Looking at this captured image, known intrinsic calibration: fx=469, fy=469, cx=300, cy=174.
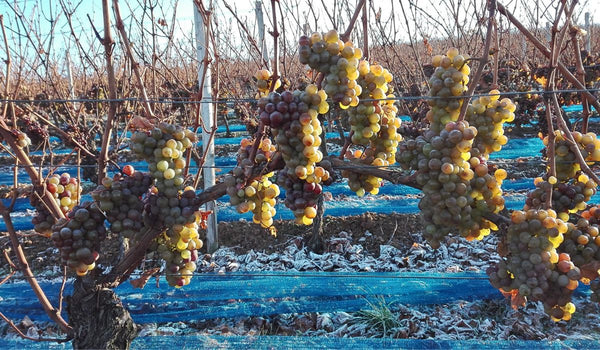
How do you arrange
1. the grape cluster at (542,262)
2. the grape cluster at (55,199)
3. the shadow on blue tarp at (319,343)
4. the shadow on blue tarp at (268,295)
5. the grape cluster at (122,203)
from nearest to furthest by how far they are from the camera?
the grape cluster at (542,262)
the grape cluster at (122,203)
the grape cluster at (55,199)
the shadow on blue tarp at (319,343)
the shadow on blue tarp at (268,295)

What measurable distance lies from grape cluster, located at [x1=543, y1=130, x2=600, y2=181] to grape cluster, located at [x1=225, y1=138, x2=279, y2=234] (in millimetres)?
850

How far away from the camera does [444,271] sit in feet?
11.9

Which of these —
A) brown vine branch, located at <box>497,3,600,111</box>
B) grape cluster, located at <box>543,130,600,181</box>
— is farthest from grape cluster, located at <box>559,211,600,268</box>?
brown vine branch, located at <box>497,3,600,111</box>

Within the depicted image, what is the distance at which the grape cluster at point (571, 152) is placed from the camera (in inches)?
54.3

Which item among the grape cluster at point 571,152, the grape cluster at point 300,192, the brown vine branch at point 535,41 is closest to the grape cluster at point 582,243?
the grape cluster at point 571,152

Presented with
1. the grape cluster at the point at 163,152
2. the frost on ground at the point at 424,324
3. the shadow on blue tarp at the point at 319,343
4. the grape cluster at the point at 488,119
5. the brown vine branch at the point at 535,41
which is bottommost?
the frost on ground at the point at 424,324

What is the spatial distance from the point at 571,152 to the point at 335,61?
2.48ft

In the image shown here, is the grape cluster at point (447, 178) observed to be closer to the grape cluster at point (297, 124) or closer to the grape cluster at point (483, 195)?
the grape cluster at point (483, 195)

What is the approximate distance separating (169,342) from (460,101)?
209cm

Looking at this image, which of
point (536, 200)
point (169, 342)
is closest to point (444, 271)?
point (169, 342)

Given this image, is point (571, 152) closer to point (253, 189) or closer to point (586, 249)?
point (586, 249)

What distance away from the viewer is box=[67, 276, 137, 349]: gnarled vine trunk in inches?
70.5

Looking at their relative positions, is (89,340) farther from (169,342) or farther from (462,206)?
(462,206)

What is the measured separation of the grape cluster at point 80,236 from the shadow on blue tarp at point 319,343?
48.8 inches
